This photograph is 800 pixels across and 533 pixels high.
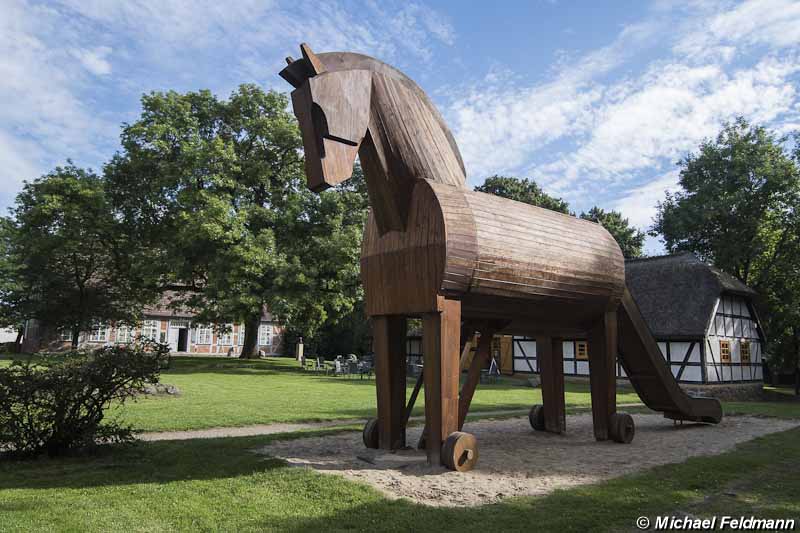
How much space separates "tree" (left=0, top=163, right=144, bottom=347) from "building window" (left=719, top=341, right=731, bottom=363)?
26.2 m

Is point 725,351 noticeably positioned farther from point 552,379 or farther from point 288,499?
point 288,499

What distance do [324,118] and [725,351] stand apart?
24.0m

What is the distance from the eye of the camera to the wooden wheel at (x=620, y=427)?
9023 mm

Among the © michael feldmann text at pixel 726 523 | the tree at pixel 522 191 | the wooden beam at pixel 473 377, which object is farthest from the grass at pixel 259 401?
the tree at pixel 522 191

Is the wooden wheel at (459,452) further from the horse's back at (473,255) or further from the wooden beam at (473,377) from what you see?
the horse's back at (473,255)

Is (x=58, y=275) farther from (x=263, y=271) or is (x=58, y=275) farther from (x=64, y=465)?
(x=64, y=465)

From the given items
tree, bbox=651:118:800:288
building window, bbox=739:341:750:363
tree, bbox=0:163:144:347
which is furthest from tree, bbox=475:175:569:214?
tree, bbox=0:163:144:347

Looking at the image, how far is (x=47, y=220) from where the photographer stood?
26.2 meters

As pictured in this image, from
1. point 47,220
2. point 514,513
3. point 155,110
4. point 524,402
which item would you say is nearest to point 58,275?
point 47,220

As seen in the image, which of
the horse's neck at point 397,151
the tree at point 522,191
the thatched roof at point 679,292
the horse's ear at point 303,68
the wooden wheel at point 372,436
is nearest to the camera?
the horse's ear at point 303,68

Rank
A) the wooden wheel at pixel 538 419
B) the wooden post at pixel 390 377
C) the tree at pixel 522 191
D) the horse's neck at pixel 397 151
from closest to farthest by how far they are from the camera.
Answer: the horse's neck at pixel 397 151
the wooden post at pixel 390 377
the wooden wheel at pixel 538 419
the tree at pixel 522 191

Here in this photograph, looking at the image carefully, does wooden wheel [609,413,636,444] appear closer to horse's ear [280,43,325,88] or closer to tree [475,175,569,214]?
horse's ear [280,43,325,88]

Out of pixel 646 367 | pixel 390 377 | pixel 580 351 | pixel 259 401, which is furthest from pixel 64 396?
pixel 580 351

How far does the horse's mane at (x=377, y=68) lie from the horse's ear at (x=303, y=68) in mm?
186
